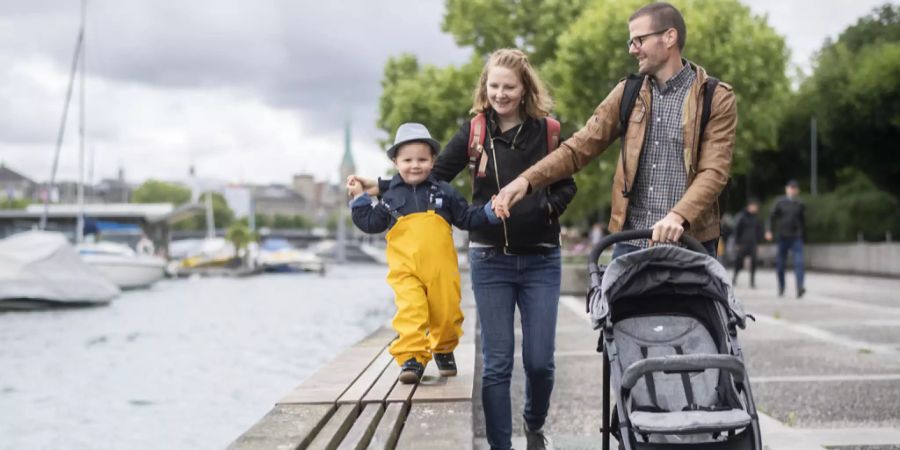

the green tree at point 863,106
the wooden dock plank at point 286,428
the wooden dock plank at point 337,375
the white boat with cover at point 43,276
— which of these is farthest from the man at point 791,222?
the white boat with cover at point 43,276

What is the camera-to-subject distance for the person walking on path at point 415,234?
15.4 ft

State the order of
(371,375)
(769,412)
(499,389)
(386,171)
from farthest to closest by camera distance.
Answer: (386,171)
(769,412)
(371,375)
(499,389)

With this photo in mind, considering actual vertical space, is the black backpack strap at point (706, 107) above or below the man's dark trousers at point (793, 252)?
above

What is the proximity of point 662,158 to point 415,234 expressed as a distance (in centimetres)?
129

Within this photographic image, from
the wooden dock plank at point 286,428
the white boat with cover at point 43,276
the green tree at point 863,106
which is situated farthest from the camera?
the green tree at point 863,106

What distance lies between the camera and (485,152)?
4.51m

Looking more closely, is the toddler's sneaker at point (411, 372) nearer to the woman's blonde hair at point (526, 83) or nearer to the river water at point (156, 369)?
the woman's blonde hair at point (526, 83)

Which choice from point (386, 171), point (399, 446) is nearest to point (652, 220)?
point (399, 446)

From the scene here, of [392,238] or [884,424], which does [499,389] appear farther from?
[884,424]

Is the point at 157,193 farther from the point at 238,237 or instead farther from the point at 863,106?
the point at 863,106

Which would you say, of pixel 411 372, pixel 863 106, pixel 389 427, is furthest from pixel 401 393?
pixel 863 106

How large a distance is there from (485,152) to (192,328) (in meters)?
20.1

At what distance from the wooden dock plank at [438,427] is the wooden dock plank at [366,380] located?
329 millimetres

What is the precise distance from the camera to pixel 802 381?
7184 mm
